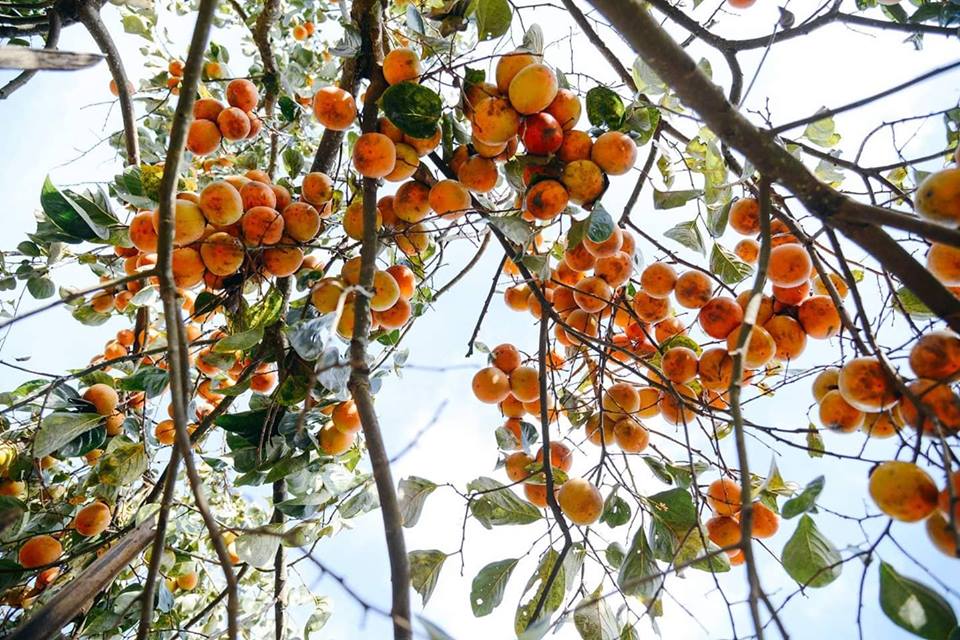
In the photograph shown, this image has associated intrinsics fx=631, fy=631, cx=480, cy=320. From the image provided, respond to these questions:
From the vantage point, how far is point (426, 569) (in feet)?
5.14

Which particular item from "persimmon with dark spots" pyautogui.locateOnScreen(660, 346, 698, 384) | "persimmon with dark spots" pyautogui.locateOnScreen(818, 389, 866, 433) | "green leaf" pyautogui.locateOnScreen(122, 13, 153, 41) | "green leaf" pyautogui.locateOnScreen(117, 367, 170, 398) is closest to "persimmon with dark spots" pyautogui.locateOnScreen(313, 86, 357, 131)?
"green leaf" pyautogui.locateOnScreen(117, 367, 170, 398)

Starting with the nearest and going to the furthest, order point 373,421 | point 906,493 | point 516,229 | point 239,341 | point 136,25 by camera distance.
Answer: point 906,493 → point 373,421 → point 516,229 → point 239,341 → point 136,25

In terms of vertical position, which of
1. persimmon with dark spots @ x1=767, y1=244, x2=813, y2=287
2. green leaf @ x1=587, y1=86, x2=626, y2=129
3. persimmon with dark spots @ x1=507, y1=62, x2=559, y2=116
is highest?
green leaf @ x1=587, y1=86, x2=626, y2=129

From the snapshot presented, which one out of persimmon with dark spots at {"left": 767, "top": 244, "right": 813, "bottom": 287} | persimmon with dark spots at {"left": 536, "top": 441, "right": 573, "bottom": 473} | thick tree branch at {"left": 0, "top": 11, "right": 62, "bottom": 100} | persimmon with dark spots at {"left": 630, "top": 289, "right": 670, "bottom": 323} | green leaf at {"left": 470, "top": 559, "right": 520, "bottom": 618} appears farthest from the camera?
thick tree branch at {"left": 0, "top": 11, "right": 62, "bottom": 100}

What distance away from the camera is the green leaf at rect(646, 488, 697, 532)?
1.39 metres

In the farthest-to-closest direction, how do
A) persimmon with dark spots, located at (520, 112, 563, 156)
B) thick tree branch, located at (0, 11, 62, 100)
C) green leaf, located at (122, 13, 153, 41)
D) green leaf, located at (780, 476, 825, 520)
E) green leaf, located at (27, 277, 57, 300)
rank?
green leaf, located at (122, 13, 153, 41), green leaf, located at (27, 277, 57, 300), thick tree branch, located at (0, 11, 62, 100), persimmon with dark spots, located at (520, 112, 563, 156), green leaf, located at (780, 476, 825, 520)

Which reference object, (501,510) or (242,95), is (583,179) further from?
(242,95)

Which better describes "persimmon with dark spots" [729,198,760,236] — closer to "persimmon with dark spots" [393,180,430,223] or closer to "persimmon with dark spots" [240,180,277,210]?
"persimmon with dark spots" [393,180,430,223]

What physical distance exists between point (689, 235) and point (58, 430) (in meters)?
1.76

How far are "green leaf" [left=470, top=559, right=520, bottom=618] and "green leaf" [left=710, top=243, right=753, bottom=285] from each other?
3.13 feet

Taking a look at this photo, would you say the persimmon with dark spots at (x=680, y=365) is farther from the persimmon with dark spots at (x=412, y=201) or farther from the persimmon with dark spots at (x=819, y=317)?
the persimmon with dark spots at (x=412, y=201)

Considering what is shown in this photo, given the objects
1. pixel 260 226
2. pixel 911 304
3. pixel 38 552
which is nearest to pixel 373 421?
pixel 260 226

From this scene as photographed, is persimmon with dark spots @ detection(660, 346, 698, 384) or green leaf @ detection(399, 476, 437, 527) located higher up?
persimmon with dark spots @ detection(660, 346, 698, 384)

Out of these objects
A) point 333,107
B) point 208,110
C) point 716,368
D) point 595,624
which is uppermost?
point 208,110
